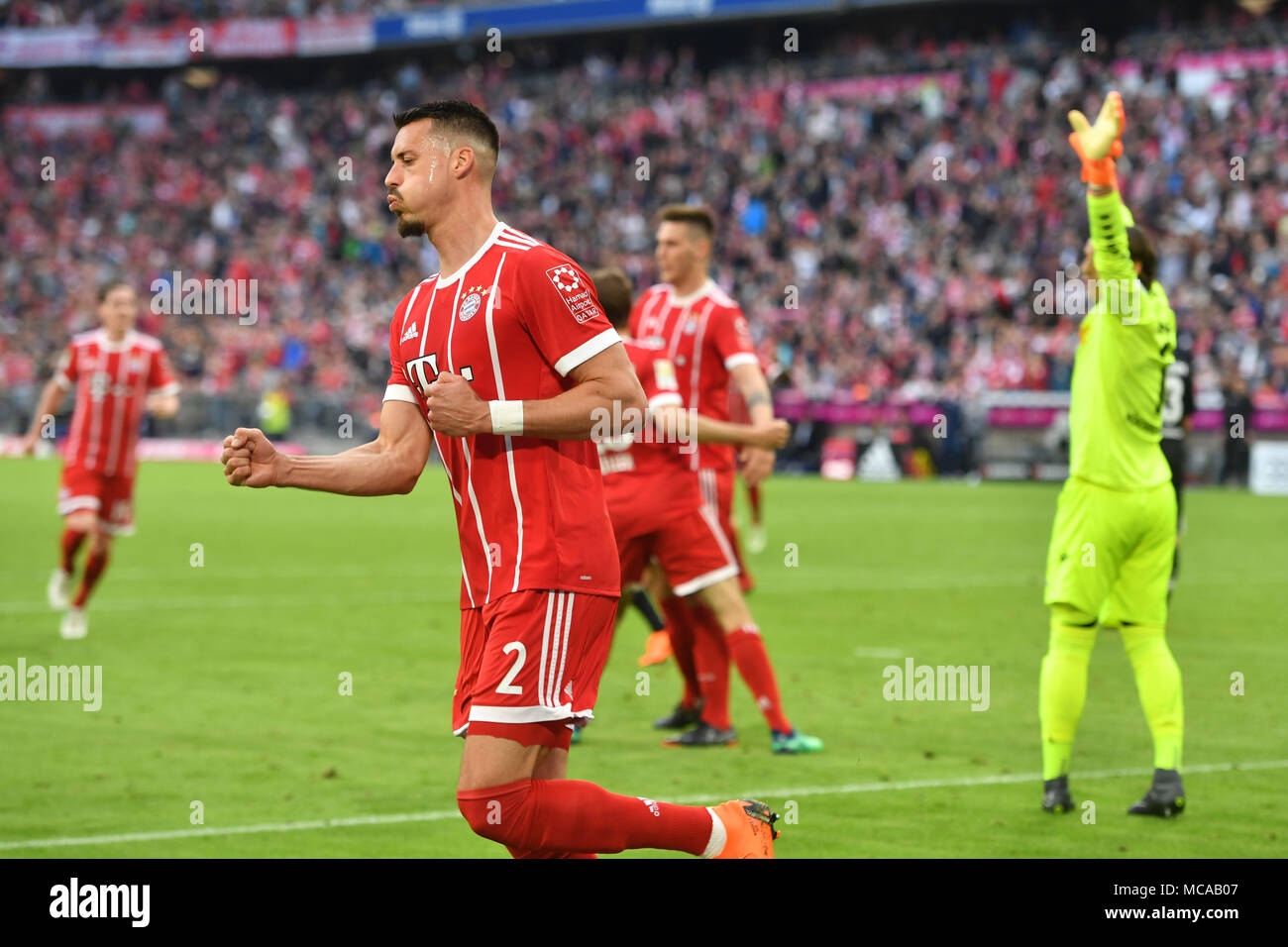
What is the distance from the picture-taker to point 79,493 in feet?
42.5

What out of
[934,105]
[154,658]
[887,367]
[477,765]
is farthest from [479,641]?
[934,105]

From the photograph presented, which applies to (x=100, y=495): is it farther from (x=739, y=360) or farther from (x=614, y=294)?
(x=739, y=360)

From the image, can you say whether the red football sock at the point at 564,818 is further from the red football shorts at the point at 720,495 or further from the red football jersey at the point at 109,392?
the red football jersey at the point at 109,392

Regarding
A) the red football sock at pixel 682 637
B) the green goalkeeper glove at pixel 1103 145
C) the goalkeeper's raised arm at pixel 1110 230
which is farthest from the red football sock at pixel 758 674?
the green goalkeeper glove at pixel 1103 145

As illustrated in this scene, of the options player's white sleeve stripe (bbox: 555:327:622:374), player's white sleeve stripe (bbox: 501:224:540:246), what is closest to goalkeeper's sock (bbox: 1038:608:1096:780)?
player's white sleeve stripe (bbox: 555:327:622:374)

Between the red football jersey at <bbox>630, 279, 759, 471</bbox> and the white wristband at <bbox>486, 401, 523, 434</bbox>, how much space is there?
4339 mm

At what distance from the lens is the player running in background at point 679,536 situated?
28.3 ft

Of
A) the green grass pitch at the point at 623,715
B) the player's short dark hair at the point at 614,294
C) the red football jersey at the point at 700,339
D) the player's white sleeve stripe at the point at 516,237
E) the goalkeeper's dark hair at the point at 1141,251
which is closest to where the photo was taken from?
the player's white sleeve stripe at the point at 516,237

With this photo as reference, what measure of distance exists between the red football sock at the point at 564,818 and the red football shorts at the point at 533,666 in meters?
0.15

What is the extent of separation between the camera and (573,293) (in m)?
4.87

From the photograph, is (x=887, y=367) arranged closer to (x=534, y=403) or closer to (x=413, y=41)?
(x=413, y=41)

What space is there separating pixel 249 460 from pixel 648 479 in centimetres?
424

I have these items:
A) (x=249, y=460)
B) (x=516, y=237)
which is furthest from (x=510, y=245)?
(x=249, y=460)

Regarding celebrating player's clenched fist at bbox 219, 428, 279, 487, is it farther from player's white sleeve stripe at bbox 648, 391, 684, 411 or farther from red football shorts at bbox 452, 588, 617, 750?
player's white sleeve stripe at bbox 648, 391, 684, 411
